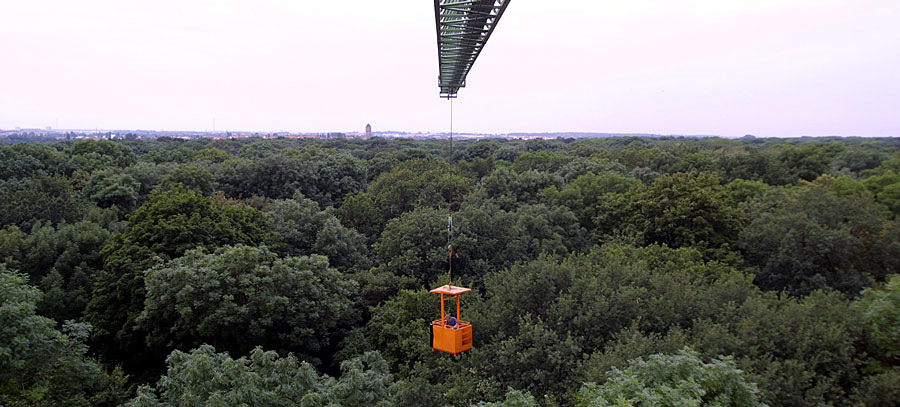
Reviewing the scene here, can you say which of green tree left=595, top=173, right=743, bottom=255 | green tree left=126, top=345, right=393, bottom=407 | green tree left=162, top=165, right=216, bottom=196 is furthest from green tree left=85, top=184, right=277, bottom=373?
green tree left=595, top=173, right=743, bottom=255

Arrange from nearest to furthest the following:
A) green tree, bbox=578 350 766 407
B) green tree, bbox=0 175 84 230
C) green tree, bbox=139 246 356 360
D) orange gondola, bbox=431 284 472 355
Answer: green tree, bbox=578 350 766 407, orange gondola, bbox=431 284 472 355, green tree, bbox=139 246 356 360, green tree, bbox=0 175 84 230

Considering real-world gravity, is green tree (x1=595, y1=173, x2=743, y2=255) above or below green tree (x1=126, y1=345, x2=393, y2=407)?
above

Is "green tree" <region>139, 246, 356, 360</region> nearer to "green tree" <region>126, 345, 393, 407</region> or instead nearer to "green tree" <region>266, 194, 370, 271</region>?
"green tree" <region>126, 345, 393, 407</region>

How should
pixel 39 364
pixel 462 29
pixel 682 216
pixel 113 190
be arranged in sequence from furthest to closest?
1. pixel 113 190
2. pixel 682 216
3. pixel 39 364
4. pixel 462 29

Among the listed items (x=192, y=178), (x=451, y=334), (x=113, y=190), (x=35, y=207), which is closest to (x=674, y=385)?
(x=451, y=334)

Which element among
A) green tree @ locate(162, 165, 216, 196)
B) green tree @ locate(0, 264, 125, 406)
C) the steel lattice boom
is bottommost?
green tree @ locate(0, 264, 125, 406)

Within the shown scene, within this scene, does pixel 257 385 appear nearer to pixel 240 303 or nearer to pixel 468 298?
pixel 240 303
